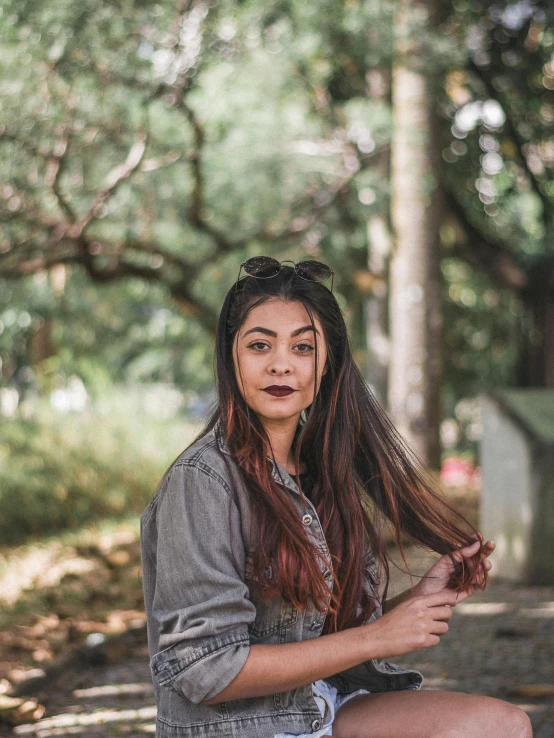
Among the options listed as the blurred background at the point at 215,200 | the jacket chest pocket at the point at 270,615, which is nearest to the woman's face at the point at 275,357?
the jacket chest pocket at the point at 270,615

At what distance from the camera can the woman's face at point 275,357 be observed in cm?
243

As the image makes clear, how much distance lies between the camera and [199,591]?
2.10m

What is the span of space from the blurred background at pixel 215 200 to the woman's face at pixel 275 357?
237cm

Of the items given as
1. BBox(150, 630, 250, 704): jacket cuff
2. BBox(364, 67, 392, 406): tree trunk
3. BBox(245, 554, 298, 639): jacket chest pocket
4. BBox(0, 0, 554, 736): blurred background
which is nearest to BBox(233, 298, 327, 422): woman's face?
BBox(245, 554, 298, 639): jacket chest pocket

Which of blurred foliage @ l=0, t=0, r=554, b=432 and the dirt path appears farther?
blurred foliage @ l=0, t=0, r=554, b=432

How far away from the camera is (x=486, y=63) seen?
1285 centimetres

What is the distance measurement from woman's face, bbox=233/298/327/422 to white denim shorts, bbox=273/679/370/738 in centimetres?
67

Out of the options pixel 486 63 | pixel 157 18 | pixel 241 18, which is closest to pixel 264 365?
pixel 157 18

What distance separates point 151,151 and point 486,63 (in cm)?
522

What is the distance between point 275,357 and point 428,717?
2.99ft

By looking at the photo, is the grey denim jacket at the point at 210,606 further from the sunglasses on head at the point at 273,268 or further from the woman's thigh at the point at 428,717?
the sunglasses on head at the point at 273,268

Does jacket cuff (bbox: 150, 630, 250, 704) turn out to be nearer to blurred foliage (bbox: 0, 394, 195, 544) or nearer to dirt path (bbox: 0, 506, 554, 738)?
dirt path (bbox: 0, 506, 554, 738)

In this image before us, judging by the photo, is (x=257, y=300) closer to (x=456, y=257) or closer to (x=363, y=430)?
(x=363, y=430)

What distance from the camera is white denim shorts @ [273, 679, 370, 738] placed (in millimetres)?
2325
